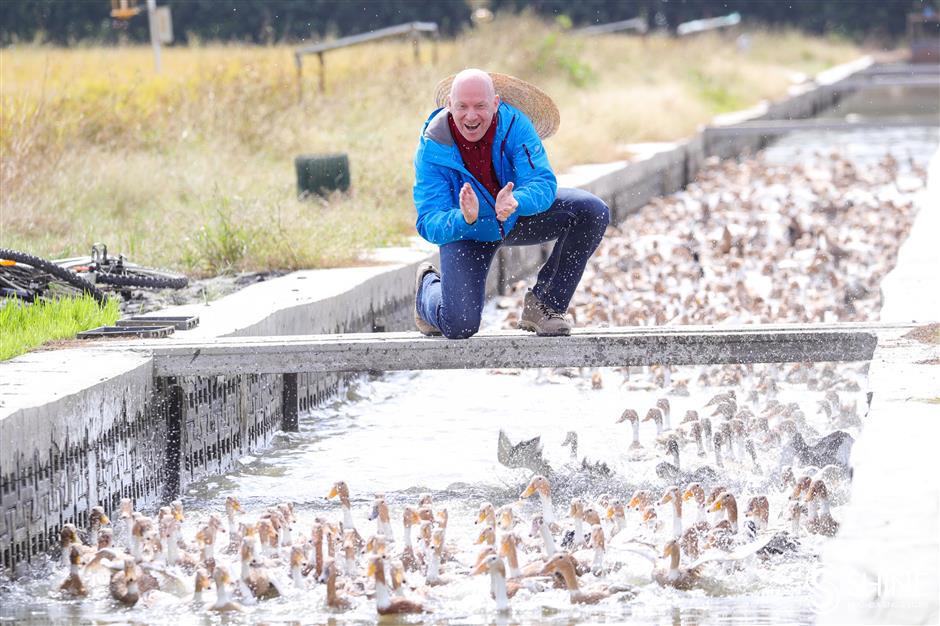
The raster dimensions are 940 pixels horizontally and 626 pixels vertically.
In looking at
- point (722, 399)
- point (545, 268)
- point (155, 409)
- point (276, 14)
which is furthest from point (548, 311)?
point (276, 14)

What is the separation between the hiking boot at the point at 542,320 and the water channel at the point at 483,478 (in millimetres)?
762

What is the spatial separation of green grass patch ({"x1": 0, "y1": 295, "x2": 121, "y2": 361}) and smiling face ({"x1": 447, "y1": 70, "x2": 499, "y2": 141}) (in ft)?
7.36

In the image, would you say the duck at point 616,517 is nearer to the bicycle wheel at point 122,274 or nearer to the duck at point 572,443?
the duck at point 572,443

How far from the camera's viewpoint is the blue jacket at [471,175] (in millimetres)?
6438

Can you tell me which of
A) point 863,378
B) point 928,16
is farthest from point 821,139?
point 928,16

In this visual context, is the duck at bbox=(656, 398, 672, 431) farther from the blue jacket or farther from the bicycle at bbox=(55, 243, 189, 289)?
the bicycle at bbox=(55, 243, 189, 289)

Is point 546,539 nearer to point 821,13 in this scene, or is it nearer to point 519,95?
point 519,95

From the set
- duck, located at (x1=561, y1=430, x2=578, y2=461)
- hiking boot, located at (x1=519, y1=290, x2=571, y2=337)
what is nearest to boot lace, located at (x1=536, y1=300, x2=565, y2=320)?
hiking boot, located at (x1=519, y1=290, x2=571, y2=337)

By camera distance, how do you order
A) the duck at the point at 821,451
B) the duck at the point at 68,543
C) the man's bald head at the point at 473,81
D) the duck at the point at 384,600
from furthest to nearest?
the duck at the point at 821,451 < the man's bald head at the point at 473,81 < the duck at the point at 68,543 < the duck at the point at 384,600

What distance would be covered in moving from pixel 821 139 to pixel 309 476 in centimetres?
2185

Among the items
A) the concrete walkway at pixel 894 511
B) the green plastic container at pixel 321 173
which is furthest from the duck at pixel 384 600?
the green plastic container at pixel 321 173

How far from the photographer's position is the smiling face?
624cm

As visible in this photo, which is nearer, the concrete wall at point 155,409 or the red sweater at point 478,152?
the concrete wall at point 155,409

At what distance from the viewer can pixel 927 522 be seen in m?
4.53
